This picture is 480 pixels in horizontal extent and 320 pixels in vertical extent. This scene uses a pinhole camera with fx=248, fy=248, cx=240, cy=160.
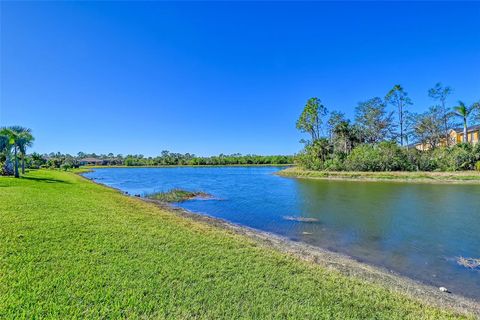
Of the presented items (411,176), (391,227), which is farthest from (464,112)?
(391,227)

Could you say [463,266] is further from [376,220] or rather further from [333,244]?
[376,220]

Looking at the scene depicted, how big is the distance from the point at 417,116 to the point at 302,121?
23.2 m

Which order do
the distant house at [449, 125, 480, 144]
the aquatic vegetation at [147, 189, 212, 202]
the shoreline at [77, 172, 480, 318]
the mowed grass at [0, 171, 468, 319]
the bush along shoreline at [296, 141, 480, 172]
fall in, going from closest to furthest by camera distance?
the mowed grass at [0, 171, 468, 319]
the shoreline at [77, 172, 480, 318]
the aquatic vegetation at [147, 189, 212, 202]
the bush along shoreline at [296, 141, 480, 172]
the distant house at [449, 125, 480, 144]

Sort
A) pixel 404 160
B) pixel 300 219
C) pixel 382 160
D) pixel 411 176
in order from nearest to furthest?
1. pixel 300 219
2. pixel 411 176
3. pixel 404 160
4. pixel 382 160

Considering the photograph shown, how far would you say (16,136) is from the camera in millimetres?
21359

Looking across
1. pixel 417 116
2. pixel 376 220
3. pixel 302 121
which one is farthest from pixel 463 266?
pixel 417 116

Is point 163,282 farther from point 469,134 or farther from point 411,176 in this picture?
point 469,134

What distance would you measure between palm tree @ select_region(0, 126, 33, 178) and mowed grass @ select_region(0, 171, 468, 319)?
1882 centimetres

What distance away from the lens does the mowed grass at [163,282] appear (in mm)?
3762

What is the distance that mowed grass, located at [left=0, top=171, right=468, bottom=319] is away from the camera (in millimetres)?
3762

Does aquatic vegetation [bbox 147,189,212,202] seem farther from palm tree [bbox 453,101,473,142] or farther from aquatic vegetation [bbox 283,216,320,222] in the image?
palm tree [bbox 453,101,473,142]

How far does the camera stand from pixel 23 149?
76.2 ft

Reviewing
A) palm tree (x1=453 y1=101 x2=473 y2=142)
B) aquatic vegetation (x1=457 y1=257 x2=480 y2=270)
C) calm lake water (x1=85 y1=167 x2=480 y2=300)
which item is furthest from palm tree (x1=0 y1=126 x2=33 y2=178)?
palm tree (x1=453 y1=101 x2=473 y2=142)

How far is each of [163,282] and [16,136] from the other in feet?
81.8
